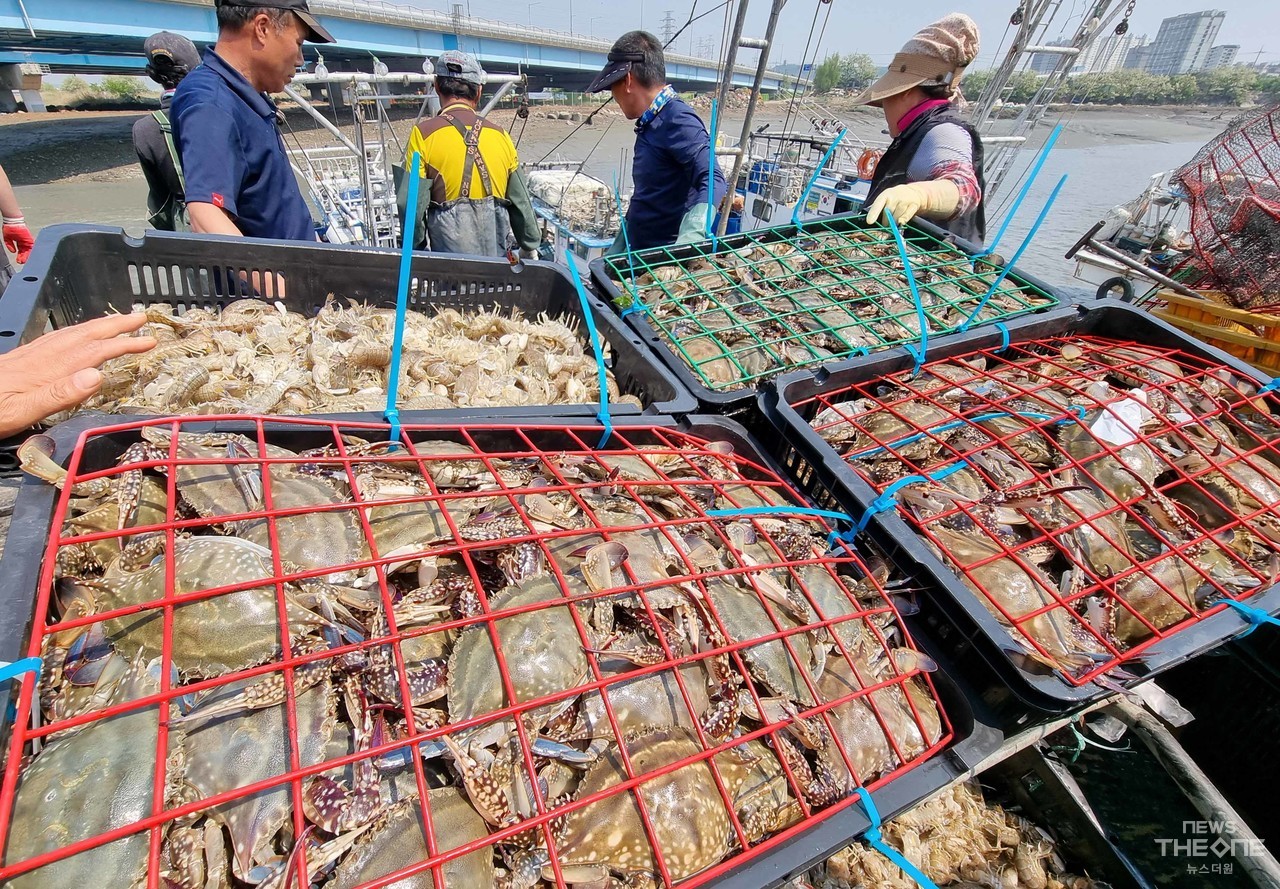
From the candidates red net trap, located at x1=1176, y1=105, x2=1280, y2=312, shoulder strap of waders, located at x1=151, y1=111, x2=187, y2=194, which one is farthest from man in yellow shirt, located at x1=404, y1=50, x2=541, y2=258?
red net trap, located at x1=1176, y1=105, x2=1280, y2=312

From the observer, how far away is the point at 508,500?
1.86 metres

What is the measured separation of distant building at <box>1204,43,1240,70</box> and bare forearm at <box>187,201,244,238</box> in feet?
263

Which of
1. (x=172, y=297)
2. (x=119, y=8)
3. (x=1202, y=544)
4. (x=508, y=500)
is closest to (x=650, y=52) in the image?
(x=172, y=297)

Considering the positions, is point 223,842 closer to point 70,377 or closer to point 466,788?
point 466,788

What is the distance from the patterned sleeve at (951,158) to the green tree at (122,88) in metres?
40.6

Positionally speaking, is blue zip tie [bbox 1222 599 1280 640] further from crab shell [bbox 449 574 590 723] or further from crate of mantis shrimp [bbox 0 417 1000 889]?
crab shell [bbox 449 574 590 723]

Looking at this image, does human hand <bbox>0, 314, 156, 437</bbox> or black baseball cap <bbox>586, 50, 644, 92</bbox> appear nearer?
human hand <bbox>0, 314, 156, 437</bbox>

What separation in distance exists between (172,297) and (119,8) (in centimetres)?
2318

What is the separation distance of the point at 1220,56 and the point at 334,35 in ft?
244

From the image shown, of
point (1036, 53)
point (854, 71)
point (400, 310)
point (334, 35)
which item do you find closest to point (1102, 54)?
point (1036, 53)

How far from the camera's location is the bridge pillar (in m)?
25.6

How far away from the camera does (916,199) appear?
3.43 meters

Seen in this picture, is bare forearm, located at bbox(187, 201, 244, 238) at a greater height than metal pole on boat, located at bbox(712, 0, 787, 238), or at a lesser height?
lesser

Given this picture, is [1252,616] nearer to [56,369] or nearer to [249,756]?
[249,756]
